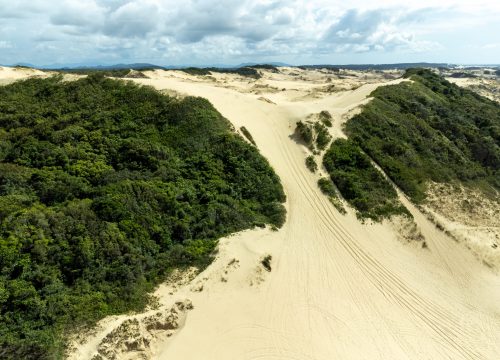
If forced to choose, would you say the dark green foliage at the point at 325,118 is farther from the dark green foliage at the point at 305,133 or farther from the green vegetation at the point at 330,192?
the green vegetation at the point at 330,192

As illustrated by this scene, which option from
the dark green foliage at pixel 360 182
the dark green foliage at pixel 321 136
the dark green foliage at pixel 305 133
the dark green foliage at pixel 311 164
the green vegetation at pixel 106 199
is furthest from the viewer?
the dark green foliage at pixel 305 133

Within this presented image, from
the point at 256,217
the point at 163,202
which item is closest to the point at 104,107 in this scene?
the point at 163,202

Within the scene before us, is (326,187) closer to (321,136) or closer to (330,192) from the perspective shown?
(330,192)

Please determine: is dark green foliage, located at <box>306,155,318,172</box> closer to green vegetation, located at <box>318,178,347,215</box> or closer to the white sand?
green vegetation, located at <box>318,178,347,215</box>

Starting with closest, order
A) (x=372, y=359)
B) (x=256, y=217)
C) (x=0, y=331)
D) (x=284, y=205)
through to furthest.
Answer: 1. (x=0, y=331)
2. (x=372, y=359)
3. (x=256, y=217)
4. (x=284, y=205)

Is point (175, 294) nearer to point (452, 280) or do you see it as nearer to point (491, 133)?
point (452, 280)

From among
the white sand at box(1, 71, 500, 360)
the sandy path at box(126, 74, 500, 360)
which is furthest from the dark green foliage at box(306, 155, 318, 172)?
the white sand at box(1, 71, 500, 360)

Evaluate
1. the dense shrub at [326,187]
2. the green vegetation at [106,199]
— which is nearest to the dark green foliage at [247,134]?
the green vegetation at [106,199]
